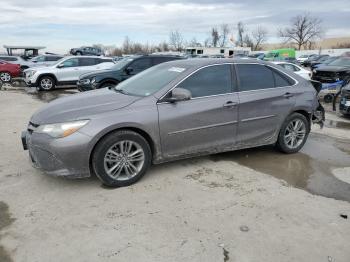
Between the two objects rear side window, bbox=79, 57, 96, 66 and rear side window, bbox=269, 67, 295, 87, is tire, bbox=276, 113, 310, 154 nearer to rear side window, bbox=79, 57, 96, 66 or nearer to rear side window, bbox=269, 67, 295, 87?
rear side window, bbox=269, 67, 295, 87

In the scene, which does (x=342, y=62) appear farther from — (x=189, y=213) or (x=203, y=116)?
(x=189, y=213)

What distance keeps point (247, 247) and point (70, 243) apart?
1.64 meters

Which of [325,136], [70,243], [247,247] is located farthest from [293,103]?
[70,243]

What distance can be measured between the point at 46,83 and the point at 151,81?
12.6m

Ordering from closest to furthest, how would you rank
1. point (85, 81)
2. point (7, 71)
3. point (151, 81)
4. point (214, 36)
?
point (151, 81)
point (85, 81)
point (7, 71)
point (214, 36)

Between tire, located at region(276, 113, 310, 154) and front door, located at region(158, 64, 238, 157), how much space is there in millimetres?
1044

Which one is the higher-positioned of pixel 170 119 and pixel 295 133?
pixel 170 119

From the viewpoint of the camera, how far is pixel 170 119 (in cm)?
479

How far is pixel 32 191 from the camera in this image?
179 inches

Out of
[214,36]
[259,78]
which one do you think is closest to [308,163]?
[259,78]

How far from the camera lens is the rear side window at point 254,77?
5531 millimetres

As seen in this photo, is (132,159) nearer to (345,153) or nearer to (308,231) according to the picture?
(308,231)

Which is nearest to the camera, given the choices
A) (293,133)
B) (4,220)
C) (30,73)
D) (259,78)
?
(4,220)

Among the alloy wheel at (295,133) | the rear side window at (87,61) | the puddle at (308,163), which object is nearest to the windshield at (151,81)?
the puddle at (308,163)
